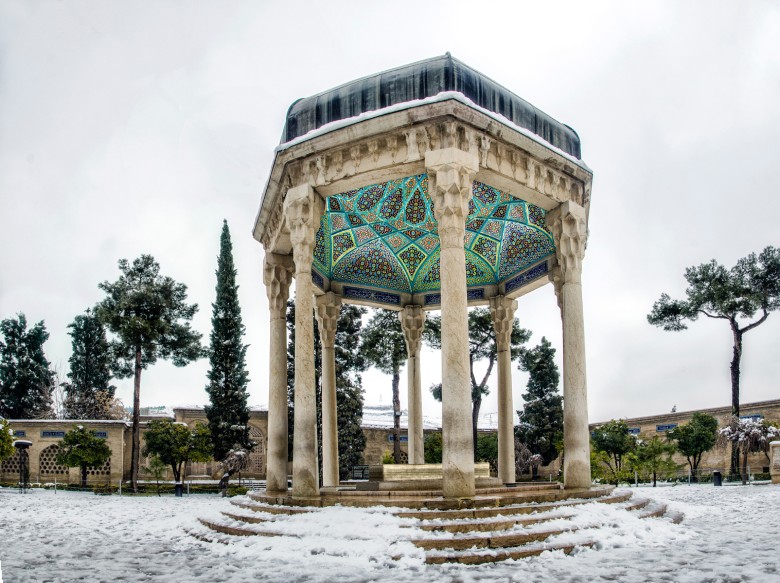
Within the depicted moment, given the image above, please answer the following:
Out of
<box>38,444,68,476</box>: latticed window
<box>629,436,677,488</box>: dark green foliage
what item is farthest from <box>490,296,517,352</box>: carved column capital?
<box>38,444,68,476</box>: latticed window

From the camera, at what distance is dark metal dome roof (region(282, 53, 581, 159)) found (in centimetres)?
956

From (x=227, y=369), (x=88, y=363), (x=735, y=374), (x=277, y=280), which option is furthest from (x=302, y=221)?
(x=88, y=363)

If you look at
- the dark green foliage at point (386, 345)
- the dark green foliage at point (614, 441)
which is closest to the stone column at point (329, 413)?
the dark green foliage at point (386, 345)

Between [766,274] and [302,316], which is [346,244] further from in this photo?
[766,274]

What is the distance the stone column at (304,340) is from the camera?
9.52 meters

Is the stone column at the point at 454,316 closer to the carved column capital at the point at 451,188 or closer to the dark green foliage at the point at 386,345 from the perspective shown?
the carved column capital at the point at 451,188

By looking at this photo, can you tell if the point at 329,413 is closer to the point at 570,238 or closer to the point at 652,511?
the point at 570,238

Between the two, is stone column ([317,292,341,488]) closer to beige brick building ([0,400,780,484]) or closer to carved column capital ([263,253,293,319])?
carved column capital ([263,253,293,319])

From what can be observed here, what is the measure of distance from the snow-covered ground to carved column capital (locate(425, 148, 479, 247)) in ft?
12.8

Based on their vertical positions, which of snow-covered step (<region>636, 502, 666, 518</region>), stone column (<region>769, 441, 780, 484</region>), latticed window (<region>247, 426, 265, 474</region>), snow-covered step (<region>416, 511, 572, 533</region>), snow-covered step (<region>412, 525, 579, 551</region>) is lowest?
latticed window (<region>247, 426, 265, 474</region>)

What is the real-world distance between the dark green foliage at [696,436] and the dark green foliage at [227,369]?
20259 millimetres

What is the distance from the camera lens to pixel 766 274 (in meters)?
28.1

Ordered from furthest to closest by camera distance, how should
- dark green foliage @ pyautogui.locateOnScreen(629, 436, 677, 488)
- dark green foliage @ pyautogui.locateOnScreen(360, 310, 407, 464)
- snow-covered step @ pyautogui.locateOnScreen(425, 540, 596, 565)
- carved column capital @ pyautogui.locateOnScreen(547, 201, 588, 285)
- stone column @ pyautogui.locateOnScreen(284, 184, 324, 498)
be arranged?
dark green foliage @ pyautogui.locateOnScreen(629, 436, 677, 488), dark green foliage @ pyautogui.locateOnScreen(360, 310, 407, 464), carved column capital @ pyautogui.locateOnScreen(547, 201, 588, 285), stone column @ pyautogui.locateOnScreen(284, 184, 324, 498), snow-covered step @ pyautogui.locateOnScreen(425, 540, 596, 565)

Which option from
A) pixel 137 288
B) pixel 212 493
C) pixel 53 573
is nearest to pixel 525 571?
pixel 53 573
